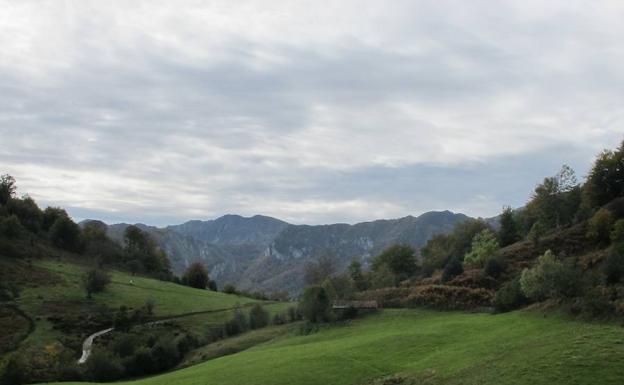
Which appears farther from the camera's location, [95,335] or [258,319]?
[95,335]

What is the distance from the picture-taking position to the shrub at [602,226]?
250 ft

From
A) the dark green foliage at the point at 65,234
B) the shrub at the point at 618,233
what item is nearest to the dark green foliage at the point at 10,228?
the dark green foliage at the point at 65,234

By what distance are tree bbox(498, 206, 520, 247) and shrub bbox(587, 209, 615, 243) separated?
1208 inches

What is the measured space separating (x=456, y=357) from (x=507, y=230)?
259 ft

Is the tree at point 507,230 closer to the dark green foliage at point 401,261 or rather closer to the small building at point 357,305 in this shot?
the dark green foliage at point 401,261

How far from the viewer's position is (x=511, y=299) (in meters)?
55.5

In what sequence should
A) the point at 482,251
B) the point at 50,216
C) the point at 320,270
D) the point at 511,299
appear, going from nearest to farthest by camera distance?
the point at 511,299
the point at 482,251
the point at 320,270
the point at 50,216

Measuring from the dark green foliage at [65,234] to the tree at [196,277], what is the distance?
3101 cm

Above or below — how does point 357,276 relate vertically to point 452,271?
below

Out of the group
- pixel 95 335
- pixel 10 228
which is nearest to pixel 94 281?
pixel 95 335

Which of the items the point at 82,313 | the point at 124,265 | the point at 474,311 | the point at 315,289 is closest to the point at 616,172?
the point at 474,311

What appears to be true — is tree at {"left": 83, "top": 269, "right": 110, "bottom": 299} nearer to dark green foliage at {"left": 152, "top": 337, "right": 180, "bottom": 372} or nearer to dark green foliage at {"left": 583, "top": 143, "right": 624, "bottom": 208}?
dark green foliage at {"left": 152, "top": 337, "right": 180, "bottom": 372}

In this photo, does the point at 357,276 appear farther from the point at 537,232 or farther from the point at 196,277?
the point at 196,277

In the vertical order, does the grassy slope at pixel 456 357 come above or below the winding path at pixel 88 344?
above
